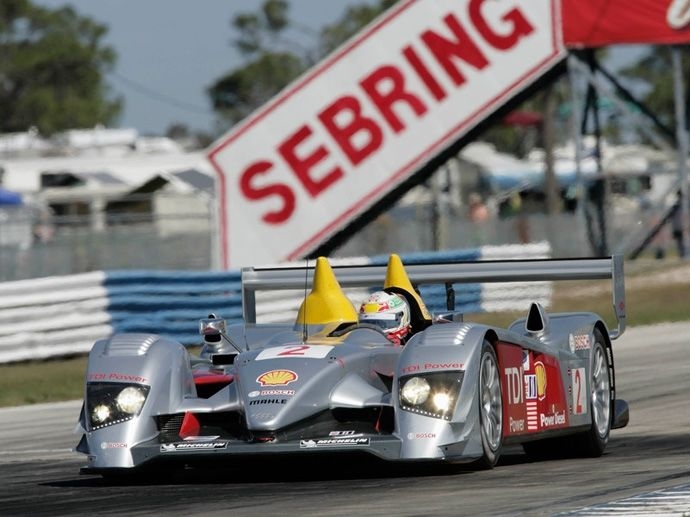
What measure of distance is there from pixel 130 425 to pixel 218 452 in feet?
1.90

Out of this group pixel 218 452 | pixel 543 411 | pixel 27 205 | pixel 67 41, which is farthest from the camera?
pixel 67 41

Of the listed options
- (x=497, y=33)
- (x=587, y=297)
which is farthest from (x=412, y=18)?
(x=587, y=297)

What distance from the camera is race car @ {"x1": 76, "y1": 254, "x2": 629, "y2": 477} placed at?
8.61 m

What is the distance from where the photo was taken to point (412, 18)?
85.8 feet

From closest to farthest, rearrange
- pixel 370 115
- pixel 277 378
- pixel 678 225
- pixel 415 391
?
1. pixel 415 391
2. pixel 277 378
3. pixel 370 115
4. pixel 678 225

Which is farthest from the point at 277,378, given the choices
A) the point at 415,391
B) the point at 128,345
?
the point at 128,345

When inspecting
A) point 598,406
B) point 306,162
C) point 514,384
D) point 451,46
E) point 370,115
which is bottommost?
point 598,406

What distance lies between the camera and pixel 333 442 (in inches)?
336

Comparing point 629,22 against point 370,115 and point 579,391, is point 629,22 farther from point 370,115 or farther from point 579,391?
point 579,391

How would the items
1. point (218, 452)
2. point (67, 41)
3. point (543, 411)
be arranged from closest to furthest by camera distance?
point (218, 452) < point (543, 411) < point (67, 41)

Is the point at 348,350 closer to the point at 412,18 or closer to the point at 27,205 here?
the point at 412,18

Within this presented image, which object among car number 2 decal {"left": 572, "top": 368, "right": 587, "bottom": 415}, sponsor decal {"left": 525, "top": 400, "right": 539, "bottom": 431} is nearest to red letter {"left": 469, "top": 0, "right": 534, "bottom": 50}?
car number 2 decal {"left": 572, "top": 368, "right": 587, "bottom": 415}

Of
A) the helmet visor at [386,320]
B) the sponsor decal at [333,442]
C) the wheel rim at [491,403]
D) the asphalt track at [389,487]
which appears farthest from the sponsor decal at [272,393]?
the helmet visor at [386,320]

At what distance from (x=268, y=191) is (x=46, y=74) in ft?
209
